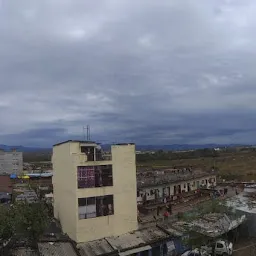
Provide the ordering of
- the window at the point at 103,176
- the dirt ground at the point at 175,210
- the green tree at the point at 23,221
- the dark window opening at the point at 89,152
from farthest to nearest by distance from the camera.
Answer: the dirt ground at the point at 175,210, the dark window opening at the point at 89,152, the window at the point at 103,176, the green tree at the point at 23,221

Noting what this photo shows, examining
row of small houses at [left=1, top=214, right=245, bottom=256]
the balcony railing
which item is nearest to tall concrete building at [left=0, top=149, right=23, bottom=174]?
row of small houses at [left=1, top=214, right=245, bottom=256]

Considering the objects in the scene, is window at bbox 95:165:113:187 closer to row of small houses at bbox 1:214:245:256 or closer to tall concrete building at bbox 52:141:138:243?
tall concrete building at bbox 52:141:138:243

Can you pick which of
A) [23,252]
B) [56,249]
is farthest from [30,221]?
[56,249]

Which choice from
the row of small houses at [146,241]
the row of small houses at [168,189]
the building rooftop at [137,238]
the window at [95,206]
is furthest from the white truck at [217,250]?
the row of small houses at [168,189]

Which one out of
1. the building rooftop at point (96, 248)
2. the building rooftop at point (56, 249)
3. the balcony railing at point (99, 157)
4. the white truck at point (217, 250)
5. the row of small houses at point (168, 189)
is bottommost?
the white truck at point (217, 250)

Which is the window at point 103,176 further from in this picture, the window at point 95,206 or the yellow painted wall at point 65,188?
the yellow painted wall at point 65,188
